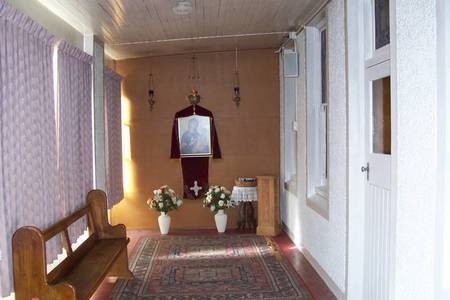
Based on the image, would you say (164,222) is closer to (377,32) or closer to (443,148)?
(377,32)

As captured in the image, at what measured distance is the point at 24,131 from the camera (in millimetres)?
2807

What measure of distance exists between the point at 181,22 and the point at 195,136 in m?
2.11

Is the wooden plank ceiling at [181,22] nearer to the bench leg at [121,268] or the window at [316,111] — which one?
the window at [316,111]

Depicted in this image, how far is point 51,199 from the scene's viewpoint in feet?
10.6

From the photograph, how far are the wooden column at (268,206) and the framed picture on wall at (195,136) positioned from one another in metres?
0.96

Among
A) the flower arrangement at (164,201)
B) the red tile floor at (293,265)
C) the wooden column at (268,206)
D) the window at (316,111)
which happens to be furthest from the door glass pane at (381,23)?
the flower arrangement at (164,201)

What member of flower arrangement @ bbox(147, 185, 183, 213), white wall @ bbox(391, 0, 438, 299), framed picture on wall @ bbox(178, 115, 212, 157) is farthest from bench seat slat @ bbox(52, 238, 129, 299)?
framed picture on wall @ bbox(178, 115, 212, 157)

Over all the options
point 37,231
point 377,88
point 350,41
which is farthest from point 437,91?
point 37,231

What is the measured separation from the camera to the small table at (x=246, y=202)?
5.70m

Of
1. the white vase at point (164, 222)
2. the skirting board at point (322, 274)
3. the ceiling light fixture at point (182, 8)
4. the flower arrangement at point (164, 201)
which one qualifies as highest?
the ceiling light fixture at point (182, 8)

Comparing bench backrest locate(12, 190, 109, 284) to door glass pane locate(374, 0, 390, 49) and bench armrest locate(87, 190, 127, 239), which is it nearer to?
Result: bench armrest locate(87, 190, 127, 239)

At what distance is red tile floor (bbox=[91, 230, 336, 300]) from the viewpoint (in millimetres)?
3514

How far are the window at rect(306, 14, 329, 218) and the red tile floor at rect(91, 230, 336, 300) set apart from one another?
625mm

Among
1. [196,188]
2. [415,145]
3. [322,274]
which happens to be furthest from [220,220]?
[415,145]
